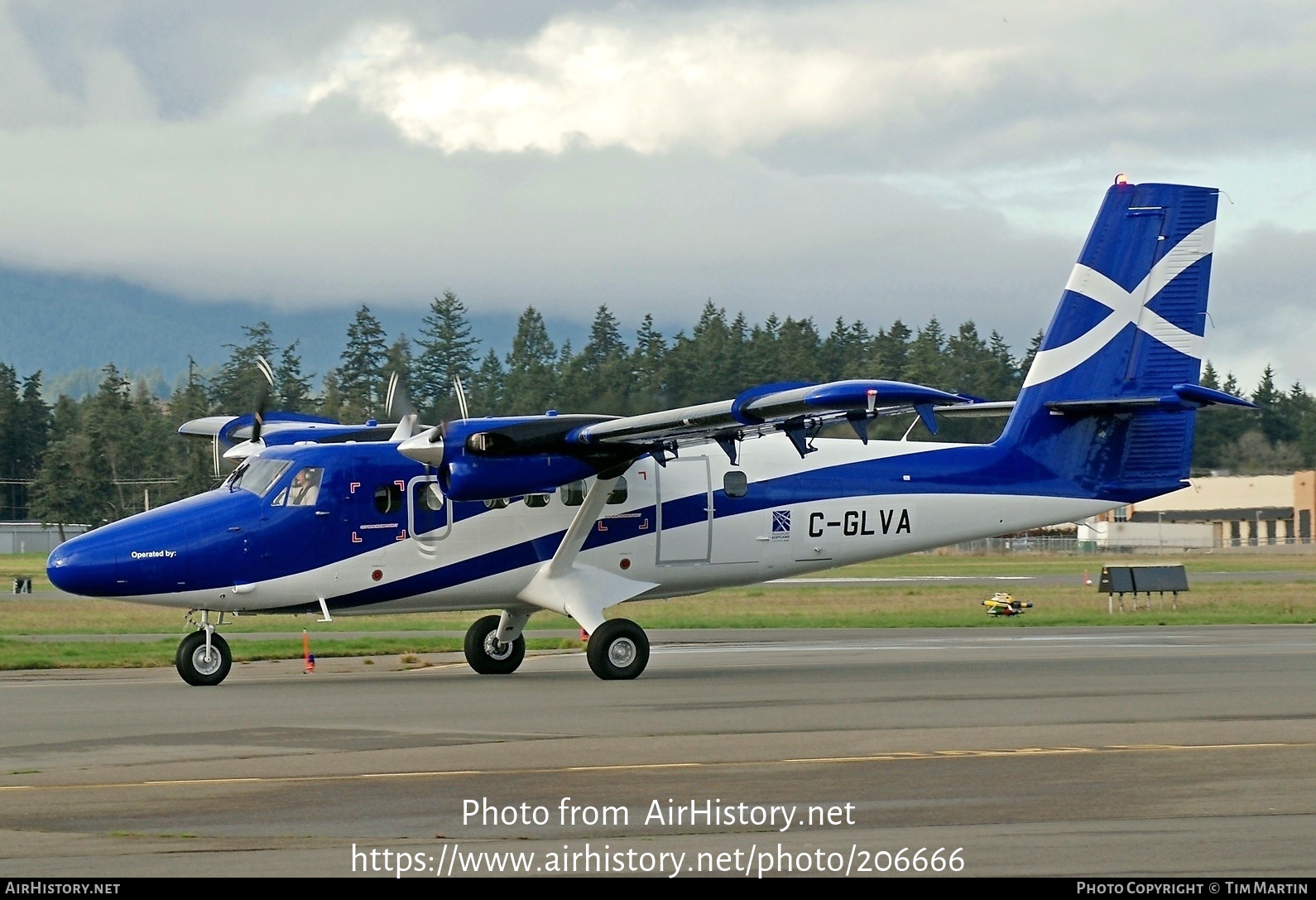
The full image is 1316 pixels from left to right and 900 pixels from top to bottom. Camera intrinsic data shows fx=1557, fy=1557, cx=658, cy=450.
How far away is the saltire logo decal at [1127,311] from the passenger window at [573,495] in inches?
289

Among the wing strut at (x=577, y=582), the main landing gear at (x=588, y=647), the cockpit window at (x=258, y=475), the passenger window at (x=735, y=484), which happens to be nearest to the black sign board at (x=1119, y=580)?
the passenger window at (x=735, y=484)

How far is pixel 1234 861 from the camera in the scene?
7.96 m

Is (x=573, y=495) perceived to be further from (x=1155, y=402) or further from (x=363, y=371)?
(x=363, y=371)

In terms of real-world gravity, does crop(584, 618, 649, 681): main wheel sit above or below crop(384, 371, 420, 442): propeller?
below

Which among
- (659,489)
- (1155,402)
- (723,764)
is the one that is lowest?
(723,764)

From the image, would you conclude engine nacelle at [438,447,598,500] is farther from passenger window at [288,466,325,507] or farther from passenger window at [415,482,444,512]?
passenger window at [288,466,325,507]

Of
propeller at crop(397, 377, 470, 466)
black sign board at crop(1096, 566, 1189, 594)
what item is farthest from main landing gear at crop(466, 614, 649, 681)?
black sign board at crop(1096, 566, 1189, 594)

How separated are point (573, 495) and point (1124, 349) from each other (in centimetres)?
868

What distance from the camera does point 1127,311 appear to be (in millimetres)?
23484

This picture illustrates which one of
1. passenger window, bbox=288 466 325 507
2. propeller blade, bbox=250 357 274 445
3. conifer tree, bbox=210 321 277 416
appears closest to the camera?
passenger window, bbox=288 466 325 507

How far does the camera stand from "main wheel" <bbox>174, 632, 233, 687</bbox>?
1991 cm

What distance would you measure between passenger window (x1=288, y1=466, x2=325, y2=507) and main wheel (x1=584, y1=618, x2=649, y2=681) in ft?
13.5

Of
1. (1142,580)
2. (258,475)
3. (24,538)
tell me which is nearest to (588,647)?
(258,475)
